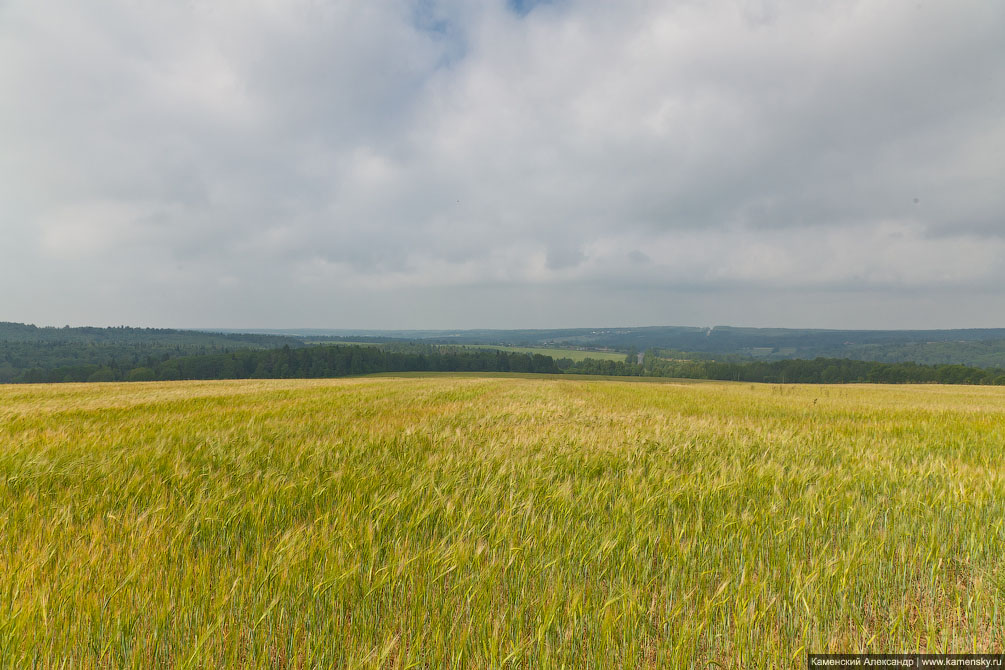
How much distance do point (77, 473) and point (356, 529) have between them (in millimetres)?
2927

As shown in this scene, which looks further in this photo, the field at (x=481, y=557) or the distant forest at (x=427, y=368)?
the distant forest at (x=427, y=368)

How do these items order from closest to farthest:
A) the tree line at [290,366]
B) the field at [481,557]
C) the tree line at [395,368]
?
the field at [481,557] < the tree line at [395,368] < the tree line at [290,366]

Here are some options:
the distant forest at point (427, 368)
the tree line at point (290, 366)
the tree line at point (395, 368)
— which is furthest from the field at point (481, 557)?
the tree line at point (290, 366)

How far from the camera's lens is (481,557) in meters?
2.35

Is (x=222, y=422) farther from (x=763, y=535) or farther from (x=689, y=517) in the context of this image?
(x=763, y=535)

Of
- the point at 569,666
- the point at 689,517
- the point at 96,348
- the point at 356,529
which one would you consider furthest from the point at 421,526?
the point at 96,348

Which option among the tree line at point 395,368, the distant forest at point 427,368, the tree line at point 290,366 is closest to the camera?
the distant forest at point 427,368

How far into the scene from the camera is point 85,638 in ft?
5.42

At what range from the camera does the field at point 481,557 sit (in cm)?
172

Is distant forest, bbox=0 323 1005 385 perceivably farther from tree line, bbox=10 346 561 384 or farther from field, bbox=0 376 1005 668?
field, bbox=0 376 1005 668

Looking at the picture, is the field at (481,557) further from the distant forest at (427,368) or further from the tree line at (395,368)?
the distant forest at (427,368)

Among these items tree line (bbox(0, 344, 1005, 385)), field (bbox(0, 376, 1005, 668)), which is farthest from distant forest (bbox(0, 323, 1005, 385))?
field (bbox(0, 376, 1005, 668))

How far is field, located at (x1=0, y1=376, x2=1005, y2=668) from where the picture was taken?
5.64 feet

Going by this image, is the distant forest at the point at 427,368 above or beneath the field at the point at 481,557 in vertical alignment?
beneath
